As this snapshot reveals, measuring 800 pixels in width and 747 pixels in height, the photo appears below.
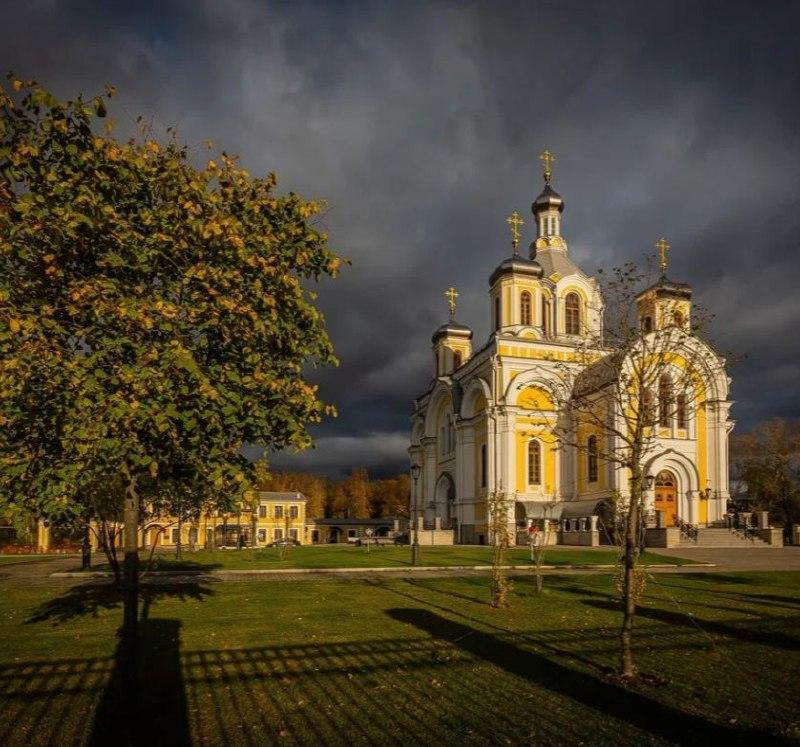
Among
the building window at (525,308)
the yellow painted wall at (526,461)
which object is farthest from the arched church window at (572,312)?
the yellow painted wall at (526,461)

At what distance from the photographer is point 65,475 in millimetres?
7355

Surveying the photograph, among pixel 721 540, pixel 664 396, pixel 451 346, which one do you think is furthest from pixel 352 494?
pixel 664 396

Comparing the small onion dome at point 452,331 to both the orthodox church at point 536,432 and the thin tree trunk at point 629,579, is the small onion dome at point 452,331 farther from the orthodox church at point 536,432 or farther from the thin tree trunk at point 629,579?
the thin tree trunk at point 629,579

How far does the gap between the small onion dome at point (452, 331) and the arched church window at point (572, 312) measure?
11636 millimetres

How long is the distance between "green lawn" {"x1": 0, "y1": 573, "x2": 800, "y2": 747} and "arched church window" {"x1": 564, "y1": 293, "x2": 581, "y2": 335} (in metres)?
34.7

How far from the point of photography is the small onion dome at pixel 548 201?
51344mm

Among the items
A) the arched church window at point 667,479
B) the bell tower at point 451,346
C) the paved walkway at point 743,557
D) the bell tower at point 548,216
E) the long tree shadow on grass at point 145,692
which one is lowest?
the paved walkway at point 743,557

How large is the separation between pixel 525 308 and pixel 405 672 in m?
40.1

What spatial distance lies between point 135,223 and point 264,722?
5523 mm

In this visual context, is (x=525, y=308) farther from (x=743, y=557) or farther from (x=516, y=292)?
(x=743, y=557)

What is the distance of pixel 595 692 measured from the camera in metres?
7.78

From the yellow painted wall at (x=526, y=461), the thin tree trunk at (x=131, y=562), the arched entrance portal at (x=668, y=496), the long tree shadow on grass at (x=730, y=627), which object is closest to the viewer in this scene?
the thin tree trunk at (x=131, y=562)

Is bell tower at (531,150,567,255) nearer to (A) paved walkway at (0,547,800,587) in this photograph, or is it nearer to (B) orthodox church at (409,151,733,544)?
(B) orthodox church at (409,151,733,544)

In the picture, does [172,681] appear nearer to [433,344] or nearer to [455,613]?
[455,613]
